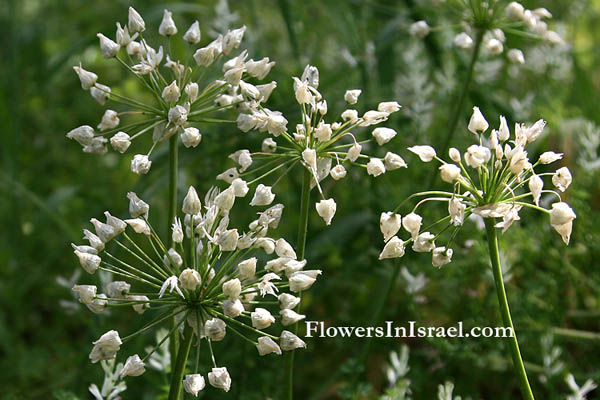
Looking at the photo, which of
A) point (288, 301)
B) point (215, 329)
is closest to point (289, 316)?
point (288, 301)

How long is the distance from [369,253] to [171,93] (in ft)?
3.18

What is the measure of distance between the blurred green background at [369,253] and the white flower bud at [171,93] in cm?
Result: 54

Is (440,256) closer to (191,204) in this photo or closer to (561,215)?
(561,215)

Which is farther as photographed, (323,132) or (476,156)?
(323,132)

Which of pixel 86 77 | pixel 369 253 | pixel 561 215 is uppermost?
pixel 86 77

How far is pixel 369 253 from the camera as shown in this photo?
206cm

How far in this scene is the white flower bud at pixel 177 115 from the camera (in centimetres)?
125

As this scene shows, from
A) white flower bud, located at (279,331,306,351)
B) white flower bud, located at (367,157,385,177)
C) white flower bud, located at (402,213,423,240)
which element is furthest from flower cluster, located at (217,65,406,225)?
white flower bud, located at (279,331,306,351)

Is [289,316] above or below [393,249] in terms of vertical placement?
below

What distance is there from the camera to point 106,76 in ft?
13.3

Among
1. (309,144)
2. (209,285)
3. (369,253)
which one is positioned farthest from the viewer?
(369,253)

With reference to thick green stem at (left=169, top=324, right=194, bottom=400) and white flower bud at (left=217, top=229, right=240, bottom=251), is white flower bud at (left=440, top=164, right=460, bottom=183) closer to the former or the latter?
white flower bud at (left=217, top=229, right=240, bottom=251)

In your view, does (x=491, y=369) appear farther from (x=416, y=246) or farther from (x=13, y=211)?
(x=13, y=211)

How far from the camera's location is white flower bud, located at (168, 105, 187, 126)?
4.11ft
